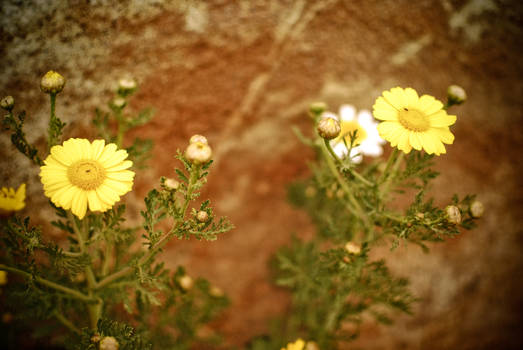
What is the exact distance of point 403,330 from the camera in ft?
8.64

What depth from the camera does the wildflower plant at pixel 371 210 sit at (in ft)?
4.33

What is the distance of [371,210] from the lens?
1499mm

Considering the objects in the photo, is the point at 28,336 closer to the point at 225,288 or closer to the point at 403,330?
the point at 225,288

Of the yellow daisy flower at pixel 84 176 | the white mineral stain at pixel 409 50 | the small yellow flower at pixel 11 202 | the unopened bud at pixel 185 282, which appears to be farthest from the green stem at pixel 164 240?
the white mineral stain at pixel 409 50

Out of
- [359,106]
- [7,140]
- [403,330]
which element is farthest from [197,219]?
[403,330]

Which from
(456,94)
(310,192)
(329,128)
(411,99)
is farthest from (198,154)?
(310,192)

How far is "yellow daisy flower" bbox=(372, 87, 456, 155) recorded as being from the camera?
1278 millimetres

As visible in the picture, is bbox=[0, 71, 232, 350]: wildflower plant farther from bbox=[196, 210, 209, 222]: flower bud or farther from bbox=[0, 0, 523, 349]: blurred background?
bbox=[0, 0, 523, 349]: blurred background

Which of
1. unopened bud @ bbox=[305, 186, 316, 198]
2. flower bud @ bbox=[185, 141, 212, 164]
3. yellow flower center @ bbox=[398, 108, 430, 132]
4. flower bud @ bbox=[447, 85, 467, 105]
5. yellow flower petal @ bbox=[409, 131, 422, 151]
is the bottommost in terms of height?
flower bud @ bbox=[185, 141, 212, 164]

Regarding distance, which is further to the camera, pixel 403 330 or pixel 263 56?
pixel 403 330

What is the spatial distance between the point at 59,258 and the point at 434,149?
Result: 1.38 meters

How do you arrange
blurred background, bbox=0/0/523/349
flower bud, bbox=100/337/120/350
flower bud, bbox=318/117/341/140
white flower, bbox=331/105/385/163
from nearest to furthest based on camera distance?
flower bud, bbox=100/337/120/350 → flower bud, bbox=318/117/341/140 → blurred background, bbox=0/0/523/349 → white flower, bbox=331/105/385/163

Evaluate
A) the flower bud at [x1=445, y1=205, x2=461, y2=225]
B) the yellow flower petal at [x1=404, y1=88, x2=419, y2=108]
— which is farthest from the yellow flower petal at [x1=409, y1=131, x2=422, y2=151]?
the flower bud at [x1=445, y1=205, x2=461, y2=225]

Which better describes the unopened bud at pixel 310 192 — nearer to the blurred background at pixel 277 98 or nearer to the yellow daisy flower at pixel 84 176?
the blurred background at pixel 277 98
